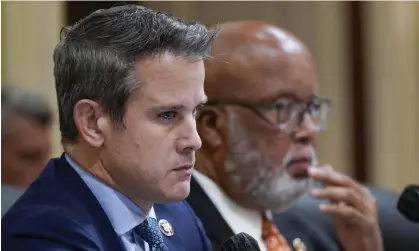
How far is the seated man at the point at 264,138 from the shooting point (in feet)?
5.28

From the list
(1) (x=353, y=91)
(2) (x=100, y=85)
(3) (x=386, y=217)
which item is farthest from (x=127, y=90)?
(1) (x=353, y=91)

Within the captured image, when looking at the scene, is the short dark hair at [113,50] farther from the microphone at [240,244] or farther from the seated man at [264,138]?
the seated man at [264,138]

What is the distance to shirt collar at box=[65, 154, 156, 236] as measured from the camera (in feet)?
3.75

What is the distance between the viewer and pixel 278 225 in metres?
1.69

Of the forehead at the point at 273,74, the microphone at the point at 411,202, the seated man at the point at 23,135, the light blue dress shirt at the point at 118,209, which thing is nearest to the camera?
the light blue dress shirt at the point at 118,209

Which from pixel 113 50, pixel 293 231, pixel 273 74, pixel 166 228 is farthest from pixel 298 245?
pixel 113 50

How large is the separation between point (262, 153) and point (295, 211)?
0.75 ft

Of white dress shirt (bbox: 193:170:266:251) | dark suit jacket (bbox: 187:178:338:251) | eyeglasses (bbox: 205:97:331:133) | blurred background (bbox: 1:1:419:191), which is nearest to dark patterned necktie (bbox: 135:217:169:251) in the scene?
dark suit jacket (bbox: 187:178:338:251)

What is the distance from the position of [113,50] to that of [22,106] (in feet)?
4.53

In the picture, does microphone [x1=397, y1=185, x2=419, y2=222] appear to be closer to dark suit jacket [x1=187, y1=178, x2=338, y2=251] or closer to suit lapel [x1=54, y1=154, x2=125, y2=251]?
dark suit jacket [x1=187, y1=178, x2=338, y2=251]

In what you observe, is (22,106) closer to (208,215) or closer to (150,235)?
(208,215)

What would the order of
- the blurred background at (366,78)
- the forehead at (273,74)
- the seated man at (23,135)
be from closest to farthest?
1. the forehead at (273,74)
2. the seated man at (23,135)
3. the blurred background at (366,78)

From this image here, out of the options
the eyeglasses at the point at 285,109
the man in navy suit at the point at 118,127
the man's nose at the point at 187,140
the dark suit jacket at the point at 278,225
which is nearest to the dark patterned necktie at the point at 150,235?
the man in navy suit at the point at 118,127

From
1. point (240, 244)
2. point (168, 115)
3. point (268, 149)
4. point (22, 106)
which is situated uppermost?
point (168, 115)
